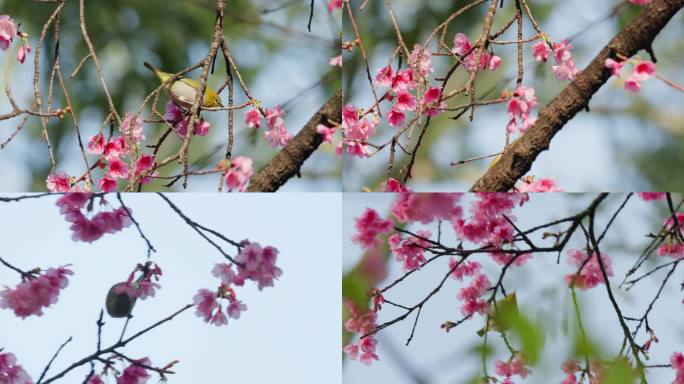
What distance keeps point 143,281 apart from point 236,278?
0.23 metres

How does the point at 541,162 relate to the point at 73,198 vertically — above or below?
above

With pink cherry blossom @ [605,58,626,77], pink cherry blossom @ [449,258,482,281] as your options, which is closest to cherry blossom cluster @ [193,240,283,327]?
pink cherry blossom @ [449,258,482,281]

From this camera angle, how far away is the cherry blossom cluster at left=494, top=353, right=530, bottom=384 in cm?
242

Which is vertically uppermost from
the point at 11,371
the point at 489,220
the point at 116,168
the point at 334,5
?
the point at 334,5

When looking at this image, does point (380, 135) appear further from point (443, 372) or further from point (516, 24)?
point (443, 372)

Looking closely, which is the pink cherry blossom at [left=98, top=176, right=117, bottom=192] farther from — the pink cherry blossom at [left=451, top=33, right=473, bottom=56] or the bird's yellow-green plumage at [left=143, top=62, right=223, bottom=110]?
the pink cherry blossom at [left=451, top=33, right=473, bottom=56]

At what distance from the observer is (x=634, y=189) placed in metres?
2.44

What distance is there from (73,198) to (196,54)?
1.53 ft

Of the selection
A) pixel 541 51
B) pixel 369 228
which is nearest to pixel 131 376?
pixel 369 228

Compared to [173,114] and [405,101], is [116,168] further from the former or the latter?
[405,101]

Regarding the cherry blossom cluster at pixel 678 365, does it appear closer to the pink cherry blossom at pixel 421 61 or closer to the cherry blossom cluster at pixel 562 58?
the cherry blossom cluster at pixel 562 58

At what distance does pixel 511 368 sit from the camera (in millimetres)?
2424

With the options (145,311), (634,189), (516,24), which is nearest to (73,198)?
(145,311)

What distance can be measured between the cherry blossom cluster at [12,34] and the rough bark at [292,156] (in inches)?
24.9
